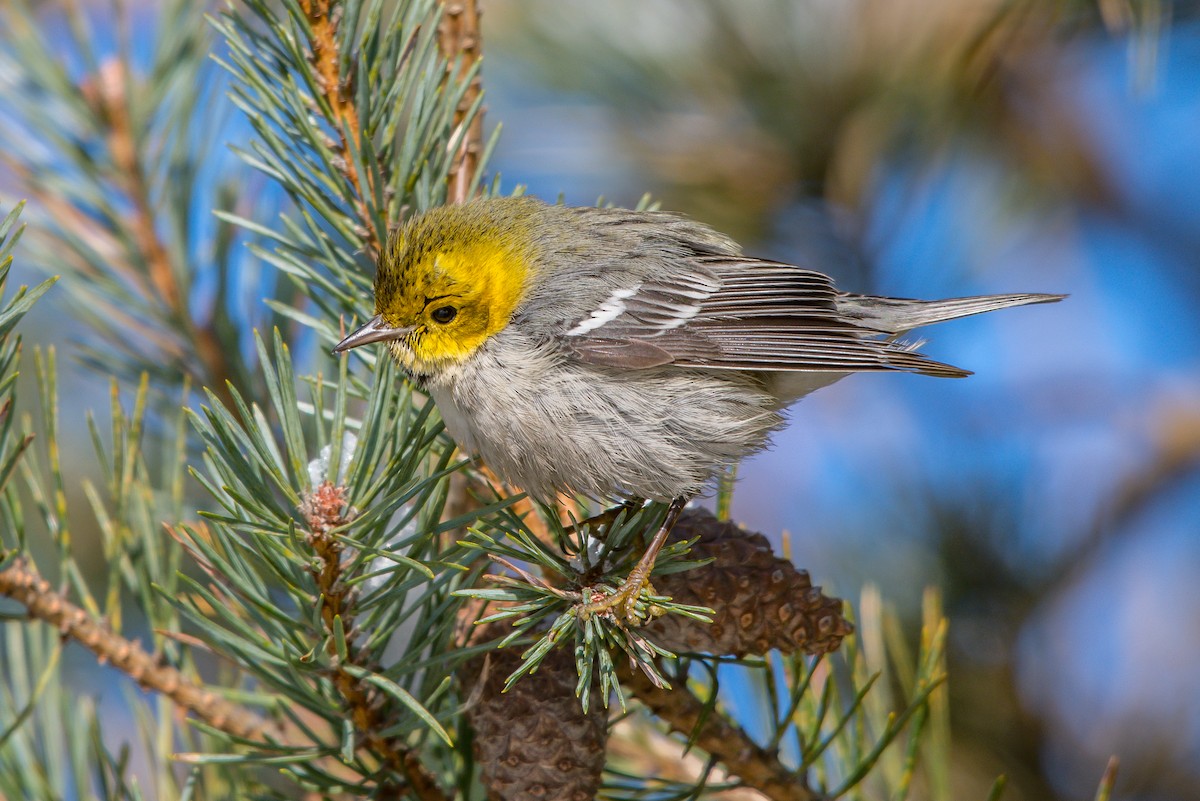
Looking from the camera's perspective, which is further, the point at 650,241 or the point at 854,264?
the point at 854,264

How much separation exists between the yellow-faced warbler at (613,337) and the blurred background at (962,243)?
0.26 m

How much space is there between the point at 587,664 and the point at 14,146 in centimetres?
139

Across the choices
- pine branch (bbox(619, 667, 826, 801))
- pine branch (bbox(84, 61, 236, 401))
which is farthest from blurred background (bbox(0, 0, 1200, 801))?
pine branch (bbox(619, 667, 826, 801))

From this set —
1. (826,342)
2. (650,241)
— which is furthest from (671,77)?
(826,342)

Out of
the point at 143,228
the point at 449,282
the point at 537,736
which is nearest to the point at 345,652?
the point at 537,736

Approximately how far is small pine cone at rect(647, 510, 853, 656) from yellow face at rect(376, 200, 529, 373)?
2.21 feet

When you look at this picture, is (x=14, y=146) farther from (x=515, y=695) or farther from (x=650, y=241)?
(x=515, y=695)

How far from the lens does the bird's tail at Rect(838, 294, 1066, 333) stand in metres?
2.21

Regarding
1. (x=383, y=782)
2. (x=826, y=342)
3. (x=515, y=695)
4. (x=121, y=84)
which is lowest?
(x=383, y=782)

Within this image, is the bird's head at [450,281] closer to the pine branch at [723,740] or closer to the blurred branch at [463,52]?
the blurred branch at [463,52]

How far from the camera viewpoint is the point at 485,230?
187cm

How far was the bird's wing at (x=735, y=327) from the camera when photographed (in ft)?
6.53

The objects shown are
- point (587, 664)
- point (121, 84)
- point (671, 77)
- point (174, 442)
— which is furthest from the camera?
point (671, 77)

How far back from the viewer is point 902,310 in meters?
2.25
